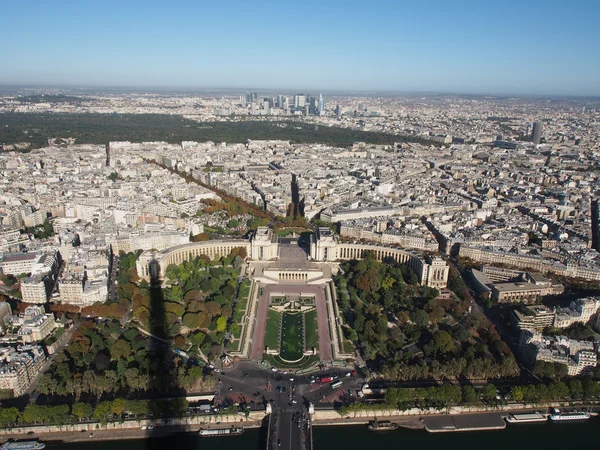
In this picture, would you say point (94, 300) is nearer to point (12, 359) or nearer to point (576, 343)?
point (12, 359)

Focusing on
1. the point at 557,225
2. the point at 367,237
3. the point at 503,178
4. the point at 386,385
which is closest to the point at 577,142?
the point at 503,178

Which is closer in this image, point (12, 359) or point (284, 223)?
point (12, 359)

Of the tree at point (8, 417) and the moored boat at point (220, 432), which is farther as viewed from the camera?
the moored boat at point (220, 432)

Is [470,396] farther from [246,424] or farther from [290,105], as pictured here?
[290,105]

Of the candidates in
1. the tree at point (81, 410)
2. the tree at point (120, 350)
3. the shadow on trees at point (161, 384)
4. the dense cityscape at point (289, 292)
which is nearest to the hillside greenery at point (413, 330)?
the dense cityscape at point (289, 292)

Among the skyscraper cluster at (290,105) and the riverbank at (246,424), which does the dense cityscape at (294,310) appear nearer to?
the riverbank at (246,424)

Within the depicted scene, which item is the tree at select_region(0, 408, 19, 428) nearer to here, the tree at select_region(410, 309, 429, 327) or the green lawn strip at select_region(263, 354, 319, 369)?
the green lawn strip at select_region(263, 354, 319, 369)
